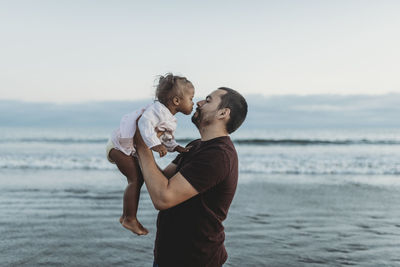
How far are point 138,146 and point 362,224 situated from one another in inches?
207

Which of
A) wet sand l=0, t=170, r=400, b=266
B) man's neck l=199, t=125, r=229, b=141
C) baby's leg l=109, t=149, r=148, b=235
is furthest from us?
wet sand l=0, t=170, r=400, b=266

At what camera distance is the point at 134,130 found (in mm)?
2451

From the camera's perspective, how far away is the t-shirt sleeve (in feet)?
7.20

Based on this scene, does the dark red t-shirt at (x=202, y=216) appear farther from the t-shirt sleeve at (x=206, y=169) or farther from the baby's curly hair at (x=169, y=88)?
the baby's curly hair at (x=169, y=88)

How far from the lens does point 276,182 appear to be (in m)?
11.0

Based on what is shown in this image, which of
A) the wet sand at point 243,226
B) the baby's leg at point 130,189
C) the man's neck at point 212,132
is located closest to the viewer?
the man's neck at point 212,132

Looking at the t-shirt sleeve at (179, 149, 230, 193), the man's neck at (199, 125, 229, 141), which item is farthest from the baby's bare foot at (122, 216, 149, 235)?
the man's neck at (199, 125, 229, 141)

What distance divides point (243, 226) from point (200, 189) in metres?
4.22

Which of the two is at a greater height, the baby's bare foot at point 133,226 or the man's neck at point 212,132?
the man's neck at point 212,132

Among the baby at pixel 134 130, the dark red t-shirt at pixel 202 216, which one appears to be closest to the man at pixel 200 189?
the dark red t-shirt at pixel 202 216

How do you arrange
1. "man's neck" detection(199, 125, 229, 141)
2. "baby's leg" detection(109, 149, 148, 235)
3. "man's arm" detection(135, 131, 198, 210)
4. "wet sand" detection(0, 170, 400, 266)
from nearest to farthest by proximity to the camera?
"man's arm" detection(135, 131, 198, 210) < "man's neck" detection(199, 125, 229, 141) < "baby's leg" detection(109, 149, 148, 235) < "wet sand" detection(0, 170, 400, 266)

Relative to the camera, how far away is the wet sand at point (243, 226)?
4845 mm

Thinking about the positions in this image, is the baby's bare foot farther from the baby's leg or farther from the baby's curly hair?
the baby's curly hair

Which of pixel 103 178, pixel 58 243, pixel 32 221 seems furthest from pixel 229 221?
pixel 103 178
